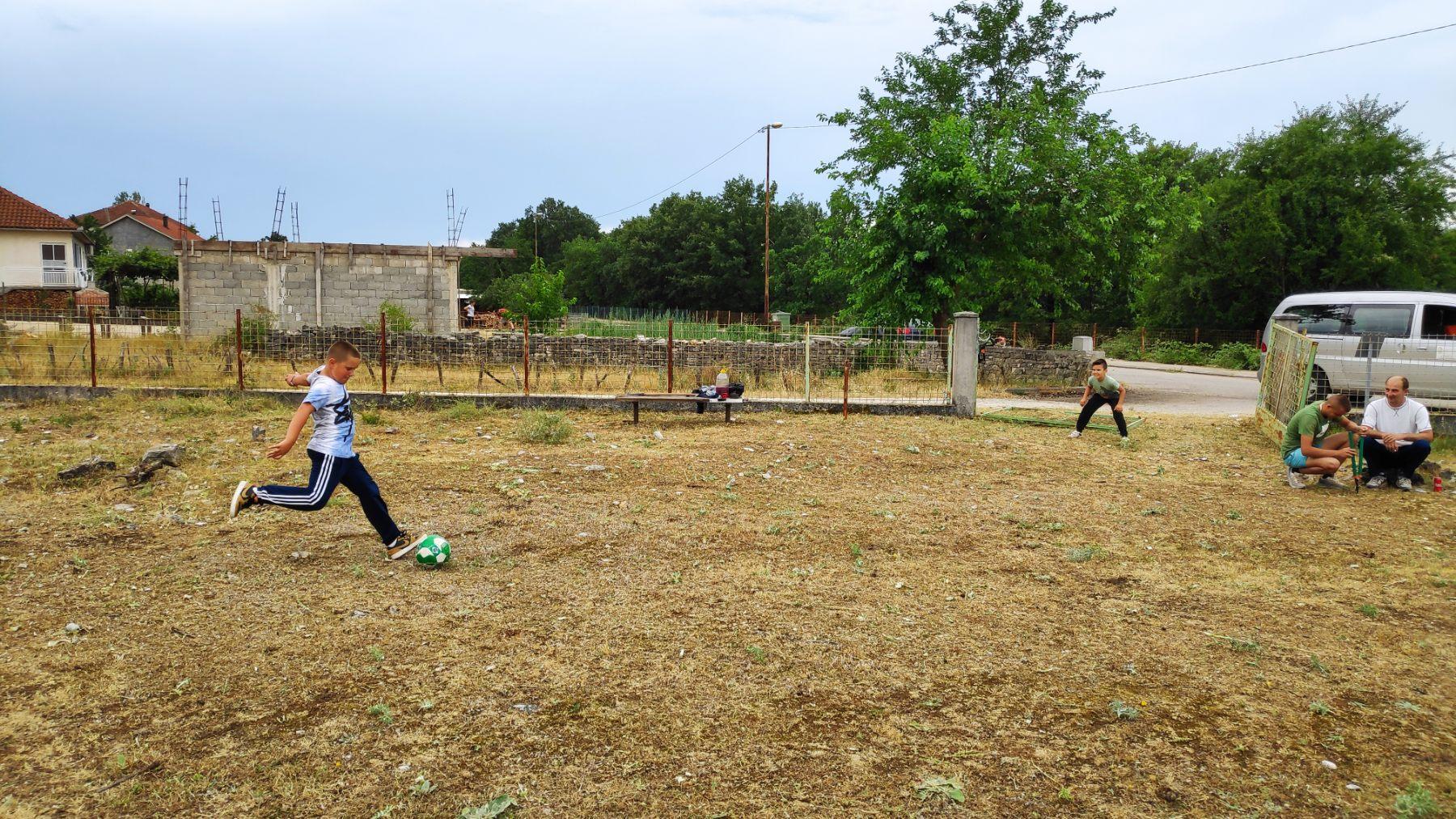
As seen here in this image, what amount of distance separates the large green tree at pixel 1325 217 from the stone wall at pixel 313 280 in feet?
76.3

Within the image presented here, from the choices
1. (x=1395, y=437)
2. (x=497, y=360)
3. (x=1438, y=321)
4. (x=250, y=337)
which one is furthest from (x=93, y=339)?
(x=1438, y=321)

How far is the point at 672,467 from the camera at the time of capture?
9.76 metres

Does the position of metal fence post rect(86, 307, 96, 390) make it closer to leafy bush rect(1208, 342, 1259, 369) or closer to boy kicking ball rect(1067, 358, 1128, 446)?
boy kicking ball rect(1067, 358, 1128, 446)

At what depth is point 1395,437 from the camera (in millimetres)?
8938

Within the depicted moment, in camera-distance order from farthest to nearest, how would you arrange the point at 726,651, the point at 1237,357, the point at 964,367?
the point at 1237,357 < the point at 964,367 < the point at 726,651

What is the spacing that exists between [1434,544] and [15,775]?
8919 mm

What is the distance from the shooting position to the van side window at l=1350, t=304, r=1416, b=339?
1343cm

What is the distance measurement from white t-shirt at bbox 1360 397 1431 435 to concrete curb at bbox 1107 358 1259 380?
19.6 metres

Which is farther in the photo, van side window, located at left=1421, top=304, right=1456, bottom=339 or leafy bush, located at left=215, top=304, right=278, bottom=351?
leafy bush, located at left=215, top=304, right=278, bottom=351

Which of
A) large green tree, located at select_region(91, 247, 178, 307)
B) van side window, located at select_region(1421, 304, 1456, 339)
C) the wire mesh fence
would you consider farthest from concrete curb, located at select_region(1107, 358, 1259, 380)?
large green tree, located at select_region(91, 247, 178, 307)

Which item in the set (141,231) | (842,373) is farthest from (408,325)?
(141,231)

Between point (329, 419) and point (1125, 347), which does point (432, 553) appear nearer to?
point (329, 419)

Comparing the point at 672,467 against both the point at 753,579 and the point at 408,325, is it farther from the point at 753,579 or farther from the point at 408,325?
the point at 408,325

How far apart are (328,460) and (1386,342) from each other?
46.1 feet
